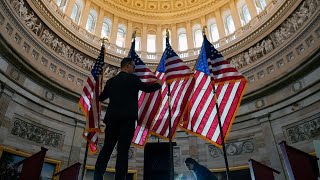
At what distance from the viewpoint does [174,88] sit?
8203 millimetres

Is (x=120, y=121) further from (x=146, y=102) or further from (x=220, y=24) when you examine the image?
(x=220, y=24)

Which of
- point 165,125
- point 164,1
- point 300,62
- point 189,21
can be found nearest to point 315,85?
point 300,62

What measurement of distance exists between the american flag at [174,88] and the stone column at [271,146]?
6967 millimetres

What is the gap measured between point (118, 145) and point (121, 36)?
17514 millimetres

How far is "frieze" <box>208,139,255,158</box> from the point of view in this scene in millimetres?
13180

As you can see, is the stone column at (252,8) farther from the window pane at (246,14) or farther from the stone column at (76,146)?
the stone column at (76,146)

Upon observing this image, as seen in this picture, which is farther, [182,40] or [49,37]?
[182,40]

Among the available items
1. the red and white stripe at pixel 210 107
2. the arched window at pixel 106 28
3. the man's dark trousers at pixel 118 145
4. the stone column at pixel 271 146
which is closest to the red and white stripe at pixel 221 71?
the red and white stripe at pixel 210 107

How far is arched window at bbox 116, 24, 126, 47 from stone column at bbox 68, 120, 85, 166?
8.05m

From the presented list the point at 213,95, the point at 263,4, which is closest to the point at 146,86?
the point at 213,95

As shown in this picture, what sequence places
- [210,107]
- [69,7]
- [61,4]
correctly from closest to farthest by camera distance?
[210,107] < [61,4] < [69,7]

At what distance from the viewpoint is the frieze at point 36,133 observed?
1094 cm

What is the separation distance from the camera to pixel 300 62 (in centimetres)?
1170

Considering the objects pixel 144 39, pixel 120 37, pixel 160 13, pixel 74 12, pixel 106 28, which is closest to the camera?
pixel 74 12
